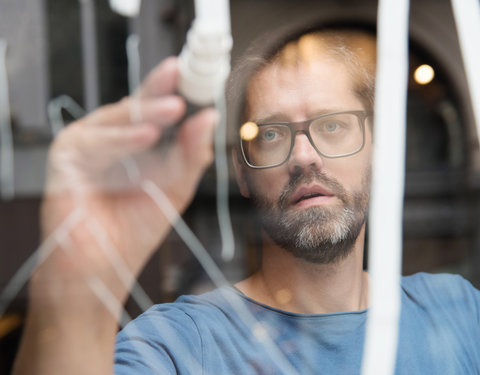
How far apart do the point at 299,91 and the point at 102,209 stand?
1.08 ft

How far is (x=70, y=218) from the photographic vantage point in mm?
662

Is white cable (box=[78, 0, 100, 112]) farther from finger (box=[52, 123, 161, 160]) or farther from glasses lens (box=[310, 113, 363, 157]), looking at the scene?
glasses lens (box=[310, 113, 363, 157])

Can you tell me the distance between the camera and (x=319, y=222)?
66 centimetres

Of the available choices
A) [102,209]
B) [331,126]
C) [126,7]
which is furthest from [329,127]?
[126,7]

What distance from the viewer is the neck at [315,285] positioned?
2.22 feet

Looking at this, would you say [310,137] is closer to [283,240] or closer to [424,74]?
[283,240]

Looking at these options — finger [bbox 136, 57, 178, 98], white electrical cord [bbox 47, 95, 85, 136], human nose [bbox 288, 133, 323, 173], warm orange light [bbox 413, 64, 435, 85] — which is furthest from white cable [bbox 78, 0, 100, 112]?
warm orange light [bbox 413, 64, 435, 85]

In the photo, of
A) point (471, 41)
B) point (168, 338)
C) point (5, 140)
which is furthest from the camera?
point (5, 140)

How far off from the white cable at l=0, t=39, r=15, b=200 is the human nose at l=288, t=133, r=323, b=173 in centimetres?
55

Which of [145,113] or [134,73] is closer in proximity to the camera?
[145,113]

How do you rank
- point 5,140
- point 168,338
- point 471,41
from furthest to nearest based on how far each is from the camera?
point 5,140
point 471,41
point 168,338

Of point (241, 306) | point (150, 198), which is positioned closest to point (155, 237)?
point (150, 198)

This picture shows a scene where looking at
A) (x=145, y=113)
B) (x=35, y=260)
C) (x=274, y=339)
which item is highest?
(x=145, y=113)

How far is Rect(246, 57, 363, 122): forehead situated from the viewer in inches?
26.5
